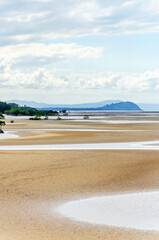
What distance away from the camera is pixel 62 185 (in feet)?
73.4

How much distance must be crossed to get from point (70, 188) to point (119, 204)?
3.91 m

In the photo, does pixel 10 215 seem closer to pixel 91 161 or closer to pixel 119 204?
pixel 119 204

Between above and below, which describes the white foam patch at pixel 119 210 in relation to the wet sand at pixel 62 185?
below

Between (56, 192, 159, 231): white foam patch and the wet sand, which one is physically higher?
the wet sand

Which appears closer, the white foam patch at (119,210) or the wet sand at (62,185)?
the wet sand at (62,185)

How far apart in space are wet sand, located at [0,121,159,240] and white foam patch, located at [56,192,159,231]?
25.1 inches

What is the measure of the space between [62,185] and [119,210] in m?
5.32

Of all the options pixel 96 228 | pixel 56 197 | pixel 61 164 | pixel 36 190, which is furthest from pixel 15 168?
pixel 96 228

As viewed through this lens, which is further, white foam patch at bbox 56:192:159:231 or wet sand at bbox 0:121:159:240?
white foam patch at bbox 56:192:159:231

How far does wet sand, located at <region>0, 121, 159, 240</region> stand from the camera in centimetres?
1450

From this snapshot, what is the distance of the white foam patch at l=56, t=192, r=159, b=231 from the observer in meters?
15.8

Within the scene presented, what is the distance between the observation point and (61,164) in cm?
2794

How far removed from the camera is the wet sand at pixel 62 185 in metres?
14.5

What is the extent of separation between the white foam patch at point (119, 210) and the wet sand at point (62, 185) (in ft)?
2.09
